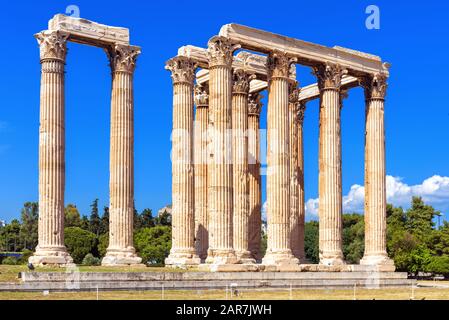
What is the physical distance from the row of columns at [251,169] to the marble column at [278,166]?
82 mm

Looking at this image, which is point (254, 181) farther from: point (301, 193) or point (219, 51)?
point (219, 51)

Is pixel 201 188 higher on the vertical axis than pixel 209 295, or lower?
higher

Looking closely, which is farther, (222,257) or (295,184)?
(295,184)

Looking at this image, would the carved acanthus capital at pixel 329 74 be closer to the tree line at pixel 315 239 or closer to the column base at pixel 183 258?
the column base at pixel 183 258

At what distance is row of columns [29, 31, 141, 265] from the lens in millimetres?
62688

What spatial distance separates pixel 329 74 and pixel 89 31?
21907mm

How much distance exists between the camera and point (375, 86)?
79062 millimetres

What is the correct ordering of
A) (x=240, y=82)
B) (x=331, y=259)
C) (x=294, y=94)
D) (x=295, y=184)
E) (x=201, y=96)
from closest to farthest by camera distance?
1. (x=331, y=259)
2. (x=240, y=82)
3. (x=201, y=96)
4. (x=294, y=94)
5. (x=295, y=184)

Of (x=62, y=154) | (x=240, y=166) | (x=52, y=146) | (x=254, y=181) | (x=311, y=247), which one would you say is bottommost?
(x=311, y=247)

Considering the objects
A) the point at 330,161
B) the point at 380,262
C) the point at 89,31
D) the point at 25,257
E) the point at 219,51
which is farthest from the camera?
the point at 25,257

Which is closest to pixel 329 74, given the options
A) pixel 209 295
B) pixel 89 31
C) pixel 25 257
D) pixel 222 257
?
pixel 222 257
